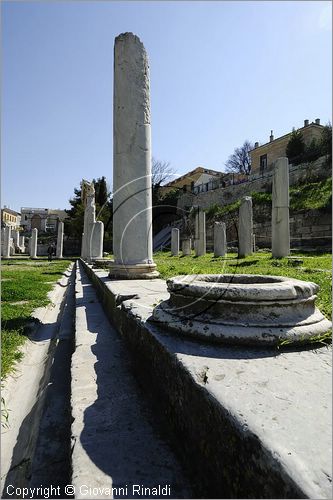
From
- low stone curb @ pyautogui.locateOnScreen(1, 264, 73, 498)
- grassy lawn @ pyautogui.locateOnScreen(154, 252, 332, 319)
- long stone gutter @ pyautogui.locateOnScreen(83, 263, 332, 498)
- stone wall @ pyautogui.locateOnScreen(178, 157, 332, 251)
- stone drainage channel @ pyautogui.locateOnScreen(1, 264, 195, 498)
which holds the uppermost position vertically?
stone wall @ pyautogui.locateOnScreen(178, 157, 332, 251)

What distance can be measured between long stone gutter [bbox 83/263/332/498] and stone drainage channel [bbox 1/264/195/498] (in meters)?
0.13

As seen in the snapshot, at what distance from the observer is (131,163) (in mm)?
5488

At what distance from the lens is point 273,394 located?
1244mm

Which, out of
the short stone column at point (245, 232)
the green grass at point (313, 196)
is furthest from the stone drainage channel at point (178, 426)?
the green grass at point (313, 196)

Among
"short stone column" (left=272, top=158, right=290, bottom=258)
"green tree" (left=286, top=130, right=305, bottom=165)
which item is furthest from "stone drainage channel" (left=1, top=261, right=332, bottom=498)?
"green tree" (left=286, top=130, right=305, bottom=165)

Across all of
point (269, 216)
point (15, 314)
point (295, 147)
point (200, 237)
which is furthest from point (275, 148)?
point (15, 314)

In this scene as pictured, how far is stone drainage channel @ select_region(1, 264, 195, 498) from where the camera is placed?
127 centimetres

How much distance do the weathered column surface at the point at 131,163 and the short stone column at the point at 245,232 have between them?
8.41 meters

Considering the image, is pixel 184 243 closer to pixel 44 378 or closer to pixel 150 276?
pixel 150 276

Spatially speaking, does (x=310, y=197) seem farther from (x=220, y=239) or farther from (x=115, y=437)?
(x=115, y=437)

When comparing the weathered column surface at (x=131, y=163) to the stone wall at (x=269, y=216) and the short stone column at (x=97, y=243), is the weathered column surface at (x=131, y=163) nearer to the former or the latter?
the short stone column at (x=97, y=243)

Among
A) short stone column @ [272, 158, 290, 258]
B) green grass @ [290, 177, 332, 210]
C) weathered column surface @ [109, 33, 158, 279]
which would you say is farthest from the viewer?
green grass @ [290, 177, 332, 210]

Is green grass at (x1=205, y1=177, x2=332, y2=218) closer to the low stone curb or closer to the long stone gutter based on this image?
the low stone curb

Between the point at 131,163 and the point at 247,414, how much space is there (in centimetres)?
496
